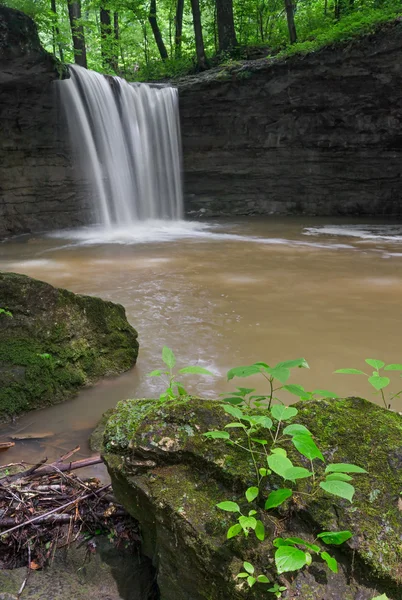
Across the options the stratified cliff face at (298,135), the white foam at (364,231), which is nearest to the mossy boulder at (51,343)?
the white foam at (364,231)

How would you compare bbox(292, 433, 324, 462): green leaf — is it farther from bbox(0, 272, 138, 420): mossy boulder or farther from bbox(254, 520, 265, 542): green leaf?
bbox(0, 272, 138, 420): mossy boulder

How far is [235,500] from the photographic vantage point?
1348mm

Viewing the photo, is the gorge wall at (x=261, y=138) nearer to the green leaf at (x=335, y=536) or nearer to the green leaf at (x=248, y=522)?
the green leaf at (x=248, y=522)

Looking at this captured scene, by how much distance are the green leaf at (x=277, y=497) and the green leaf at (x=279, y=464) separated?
64 millimetres

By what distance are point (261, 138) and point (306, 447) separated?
47.7 ft

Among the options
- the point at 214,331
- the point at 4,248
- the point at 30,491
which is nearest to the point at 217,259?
the point at 214,331

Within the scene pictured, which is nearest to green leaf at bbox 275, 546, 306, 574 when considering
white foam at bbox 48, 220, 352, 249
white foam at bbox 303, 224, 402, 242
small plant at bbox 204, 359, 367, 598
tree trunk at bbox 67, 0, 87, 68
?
small plant at bbox 204, 359, 367, 598

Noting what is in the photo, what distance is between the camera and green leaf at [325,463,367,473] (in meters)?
1.27

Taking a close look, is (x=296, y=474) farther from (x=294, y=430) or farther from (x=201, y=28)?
(x=201, y=28)

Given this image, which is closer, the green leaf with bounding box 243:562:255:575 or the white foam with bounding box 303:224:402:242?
the green leaf with bounding box 243:562:255:575

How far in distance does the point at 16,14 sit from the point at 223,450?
38.2 feet

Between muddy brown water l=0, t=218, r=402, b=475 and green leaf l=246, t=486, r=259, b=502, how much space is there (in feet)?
4.32

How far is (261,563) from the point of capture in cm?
119

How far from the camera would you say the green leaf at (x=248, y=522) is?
123 cm
